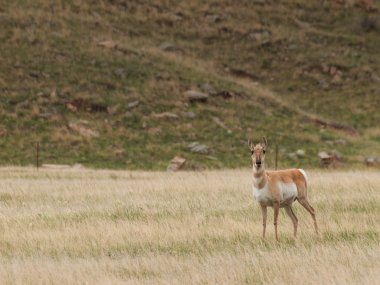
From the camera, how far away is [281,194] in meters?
13.8

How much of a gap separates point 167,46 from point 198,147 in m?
21.6

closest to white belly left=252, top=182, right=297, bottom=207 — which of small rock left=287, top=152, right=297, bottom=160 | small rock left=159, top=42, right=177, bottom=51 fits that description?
small rock left=287, top=152, right=297, bottom=160

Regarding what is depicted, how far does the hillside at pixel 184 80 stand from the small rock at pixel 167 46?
186mm

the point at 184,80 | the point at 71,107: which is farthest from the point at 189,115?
the point at 71,107

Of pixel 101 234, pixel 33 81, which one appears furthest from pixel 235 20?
pixel 101 234

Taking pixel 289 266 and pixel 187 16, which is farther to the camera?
pixel 187 16

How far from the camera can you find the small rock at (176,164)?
124 feet

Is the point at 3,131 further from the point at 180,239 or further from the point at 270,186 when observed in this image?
the point at 270,186

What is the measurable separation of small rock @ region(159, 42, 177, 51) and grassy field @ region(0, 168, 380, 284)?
1557 inches

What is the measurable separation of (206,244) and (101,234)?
247cm

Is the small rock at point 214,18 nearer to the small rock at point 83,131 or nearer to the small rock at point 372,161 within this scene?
the small rock at point 83,131

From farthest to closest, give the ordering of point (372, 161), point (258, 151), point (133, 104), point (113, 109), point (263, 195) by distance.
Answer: point (133, 104) → point (113, 109) → point (372, 161) → point (263, 195) → point (258, 151)

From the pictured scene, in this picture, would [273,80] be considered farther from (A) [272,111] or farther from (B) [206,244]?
(B) [206,244]

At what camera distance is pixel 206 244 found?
13.3m
